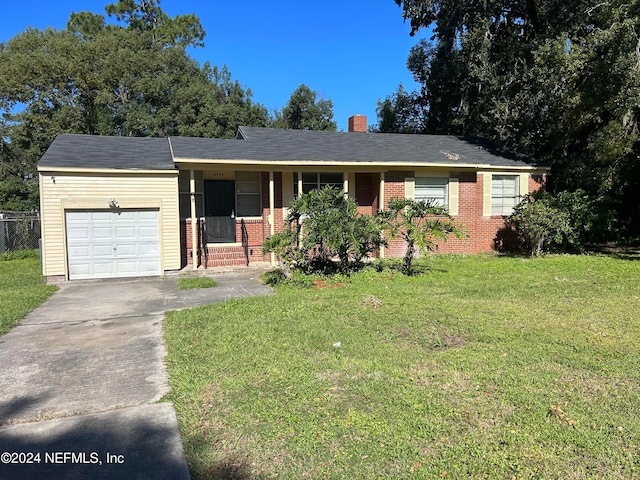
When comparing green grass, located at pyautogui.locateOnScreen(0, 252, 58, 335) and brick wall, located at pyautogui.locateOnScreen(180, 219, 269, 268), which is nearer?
green grass, located at pyautogui.locateOnScreen(0, 252, 58, 335)

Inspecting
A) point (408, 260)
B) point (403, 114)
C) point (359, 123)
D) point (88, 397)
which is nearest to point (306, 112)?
point (403, 114)

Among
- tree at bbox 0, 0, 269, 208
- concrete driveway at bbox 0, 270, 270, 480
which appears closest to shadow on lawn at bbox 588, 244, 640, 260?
concrete driveway at bbox 0, 270, 270, 480

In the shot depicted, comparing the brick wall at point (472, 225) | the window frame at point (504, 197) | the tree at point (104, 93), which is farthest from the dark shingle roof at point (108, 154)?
the tree at point (104, 93)

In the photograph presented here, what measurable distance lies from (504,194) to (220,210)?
31.1 ft

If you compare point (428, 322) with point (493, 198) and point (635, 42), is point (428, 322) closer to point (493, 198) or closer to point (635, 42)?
point (493, 198)

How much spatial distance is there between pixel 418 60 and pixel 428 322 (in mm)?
22600

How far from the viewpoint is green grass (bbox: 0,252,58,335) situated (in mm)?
7407

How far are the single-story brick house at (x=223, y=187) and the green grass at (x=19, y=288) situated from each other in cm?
78

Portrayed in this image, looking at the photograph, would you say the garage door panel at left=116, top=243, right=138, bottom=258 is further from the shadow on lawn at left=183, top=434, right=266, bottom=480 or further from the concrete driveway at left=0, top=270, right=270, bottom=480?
the shadow on lawn at left=183, top=434, right=266, bottom=480

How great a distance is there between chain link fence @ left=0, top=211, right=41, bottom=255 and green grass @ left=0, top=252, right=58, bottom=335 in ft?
3.15

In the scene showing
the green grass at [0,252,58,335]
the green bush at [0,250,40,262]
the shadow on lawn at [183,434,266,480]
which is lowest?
the shadow on lawn at [183,434,266,480]

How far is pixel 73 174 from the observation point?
1108 cm

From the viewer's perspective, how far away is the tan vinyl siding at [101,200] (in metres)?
11.0

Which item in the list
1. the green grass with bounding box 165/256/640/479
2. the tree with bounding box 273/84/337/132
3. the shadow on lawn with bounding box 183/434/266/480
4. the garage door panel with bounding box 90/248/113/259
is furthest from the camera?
the tree with bounding box 273/84/337/132
